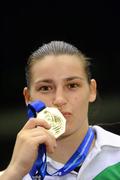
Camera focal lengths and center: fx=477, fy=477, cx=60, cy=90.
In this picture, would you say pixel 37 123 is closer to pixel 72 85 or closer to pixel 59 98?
pixel 59 98

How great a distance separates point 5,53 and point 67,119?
2533mm

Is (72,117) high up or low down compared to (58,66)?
down

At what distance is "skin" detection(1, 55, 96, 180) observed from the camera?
141 centimetres

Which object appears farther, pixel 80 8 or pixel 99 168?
pixel 80 8

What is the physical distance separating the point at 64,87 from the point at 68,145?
0.23 m

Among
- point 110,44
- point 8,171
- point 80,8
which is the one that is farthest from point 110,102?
point 8,171

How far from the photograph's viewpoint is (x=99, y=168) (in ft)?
5.51

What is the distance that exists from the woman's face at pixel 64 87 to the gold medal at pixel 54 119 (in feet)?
0.32

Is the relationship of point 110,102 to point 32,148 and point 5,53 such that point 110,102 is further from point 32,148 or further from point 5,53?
point 32,148

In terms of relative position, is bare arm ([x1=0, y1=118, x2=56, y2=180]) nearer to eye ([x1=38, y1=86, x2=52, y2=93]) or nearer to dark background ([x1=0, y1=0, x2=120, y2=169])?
eye ([x1=38, y1=86, x2=52, y2=93])

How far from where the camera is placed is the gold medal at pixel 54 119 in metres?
1.41

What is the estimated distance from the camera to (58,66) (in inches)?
65.9

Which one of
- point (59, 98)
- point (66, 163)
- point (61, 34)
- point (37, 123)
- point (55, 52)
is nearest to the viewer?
point (37, 123)

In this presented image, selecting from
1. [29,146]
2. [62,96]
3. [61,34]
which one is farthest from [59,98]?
[61,34]
